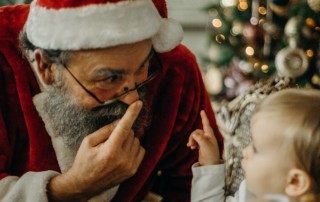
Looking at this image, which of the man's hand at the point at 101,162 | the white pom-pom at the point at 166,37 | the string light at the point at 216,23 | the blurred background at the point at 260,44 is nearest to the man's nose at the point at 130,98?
the man's hand at the point at 101,162

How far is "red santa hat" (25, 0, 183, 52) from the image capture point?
123 cm

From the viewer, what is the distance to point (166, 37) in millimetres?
1386

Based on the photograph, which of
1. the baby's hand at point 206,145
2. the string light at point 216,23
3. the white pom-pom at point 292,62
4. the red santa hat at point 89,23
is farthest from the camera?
the string light at point 216,23

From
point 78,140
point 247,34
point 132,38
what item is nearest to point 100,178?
point 78,140

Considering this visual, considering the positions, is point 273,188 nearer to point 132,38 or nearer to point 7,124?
point 132,38

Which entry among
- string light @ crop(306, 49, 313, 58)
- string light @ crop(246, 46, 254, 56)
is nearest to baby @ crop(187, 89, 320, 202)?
string light @ crop(306, 49, 313, 58)

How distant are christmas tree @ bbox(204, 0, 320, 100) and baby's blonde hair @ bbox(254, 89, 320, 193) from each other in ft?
3.05

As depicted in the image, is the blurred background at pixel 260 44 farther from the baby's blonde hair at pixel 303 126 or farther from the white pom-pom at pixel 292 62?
the baby's blonde hair at pixel 303 126

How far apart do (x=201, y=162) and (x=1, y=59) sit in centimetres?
56

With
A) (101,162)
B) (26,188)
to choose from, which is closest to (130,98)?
(101,162)

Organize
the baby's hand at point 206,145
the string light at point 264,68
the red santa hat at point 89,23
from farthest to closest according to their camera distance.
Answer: the string light at point 264,68, the baby's hand at point 206,145, the red santa hat at point 89,23

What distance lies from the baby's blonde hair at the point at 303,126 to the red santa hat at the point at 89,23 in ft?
1.28

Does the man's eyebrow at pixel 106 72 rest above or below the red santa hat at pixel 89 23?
below

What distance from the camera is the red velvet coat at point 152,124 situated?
4.46ft
